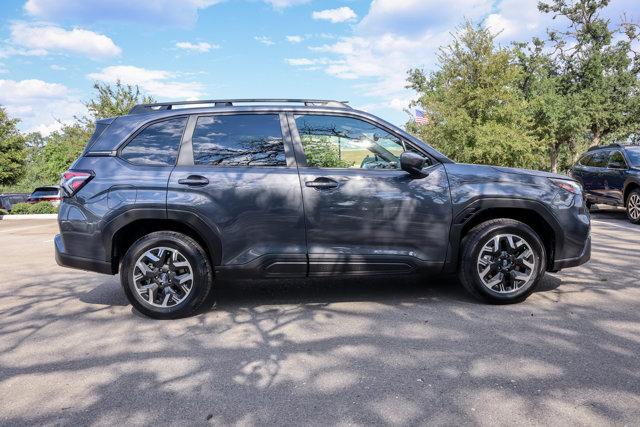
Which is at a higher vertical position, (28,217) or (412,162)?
(412,162)

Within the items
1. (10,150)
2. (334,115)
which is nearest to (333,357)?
(334,115)

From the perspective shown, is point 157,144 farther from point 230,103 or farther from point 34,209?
point 34,209

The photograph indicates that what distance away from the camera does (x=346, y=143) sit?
463cm

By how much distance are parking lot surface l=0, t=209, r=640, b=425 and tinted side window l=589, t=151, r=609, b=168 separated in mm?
7517

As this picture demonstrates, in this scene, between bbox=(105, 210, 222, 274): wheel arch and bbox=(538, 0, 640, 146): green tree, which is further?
bbox=(538, 0, 640, 146): green tree

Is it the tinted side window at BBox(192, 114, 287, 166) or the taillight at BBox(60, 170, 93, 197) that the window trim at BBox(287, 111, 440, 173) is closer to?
the tinted side window at BBox(192, 114, 287, 166)

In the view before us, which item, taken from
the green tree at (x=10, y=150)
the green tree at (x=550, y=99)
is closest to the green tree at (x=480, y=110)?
the green tree at (x=550, y=99)

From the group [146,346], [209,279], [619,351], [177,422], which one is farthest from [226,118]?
[619,351]

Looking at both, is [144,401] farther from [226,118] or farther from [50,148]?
[50,148]

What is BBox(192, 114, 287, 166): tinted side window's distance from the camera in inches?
177

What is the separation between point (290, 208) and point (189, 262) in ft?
3.25

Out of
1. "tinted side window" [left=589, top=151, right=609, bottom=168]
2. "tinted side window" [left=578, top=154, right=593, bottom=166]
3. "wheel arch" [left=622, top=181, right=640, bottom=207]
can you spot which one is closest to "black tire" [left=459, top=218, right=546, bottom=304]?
"wheel arch" [left=622, top=181, right=640, bottom=207]

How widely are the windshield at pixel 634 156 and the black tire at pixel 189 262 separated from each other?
34.2 feet

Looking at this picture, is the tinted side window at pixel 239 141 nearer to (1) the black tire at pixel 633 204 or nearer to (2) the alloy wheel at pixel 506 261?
(2) the alloy wheel at pixel 506 261
